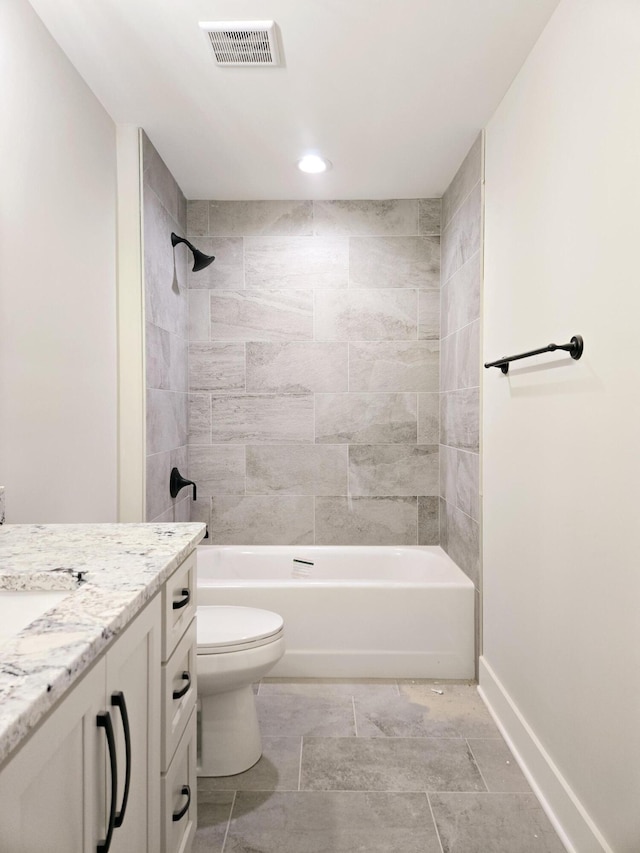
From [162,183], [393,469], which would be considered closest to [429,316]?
[393,469]

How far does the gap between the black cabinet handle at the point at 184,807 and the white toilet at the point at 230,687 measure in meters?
0.38

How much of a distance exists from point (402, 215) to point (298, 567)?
2101mm

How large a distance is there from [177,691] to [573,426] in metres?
1.21

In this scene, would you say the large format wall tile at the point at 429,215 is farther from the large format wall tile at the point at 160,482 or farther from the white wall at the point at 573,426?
the large format wall tile at the point at 160,482

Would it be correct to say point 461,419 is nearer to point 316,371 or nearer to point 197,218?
point 316,371

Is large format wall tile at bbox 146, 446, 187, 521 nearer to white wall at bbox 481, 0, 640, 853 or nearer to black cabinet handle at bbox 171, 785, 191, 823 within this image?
black cabinet handle at bbox 171, 785, 191, 823

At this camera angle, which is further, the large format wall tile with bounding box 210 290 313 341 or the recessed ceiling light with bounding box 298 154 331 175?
the large format wall tile with bounding box 210 290 313 341

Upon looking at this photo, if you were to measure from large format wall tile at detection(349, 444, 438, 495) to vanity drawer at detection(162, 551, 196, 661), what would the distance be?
1.95m

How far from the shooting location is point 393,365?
3275 mm

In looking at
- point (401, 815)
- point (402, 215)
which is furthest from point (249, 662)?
point (402, 215)

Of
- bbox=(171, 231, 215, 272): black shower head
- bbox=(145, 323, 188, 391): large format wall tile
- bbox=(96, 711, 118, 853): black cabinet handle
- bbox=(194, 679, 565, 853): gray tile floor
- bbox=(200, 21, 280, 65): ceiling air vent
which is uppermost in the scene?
bbox=(200, 21, 280, 65): ceiling air vent

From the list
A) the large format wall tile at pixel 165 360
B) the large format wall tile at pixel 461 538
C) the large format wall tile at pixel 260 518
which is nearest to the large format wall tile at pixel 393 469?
the large format wall tile at pixel 461 538

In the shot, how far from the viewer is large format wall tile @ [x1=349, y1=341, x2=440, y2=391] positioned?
10.7ft

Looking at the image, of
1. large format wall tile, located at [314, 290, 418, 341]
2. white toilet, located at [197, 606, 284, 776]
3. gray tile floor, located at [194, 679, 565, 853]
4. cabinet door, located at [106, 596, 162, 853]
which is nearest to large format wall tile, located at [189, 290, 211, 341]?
large format wall tile, located at [314, 290, 418, 341]
